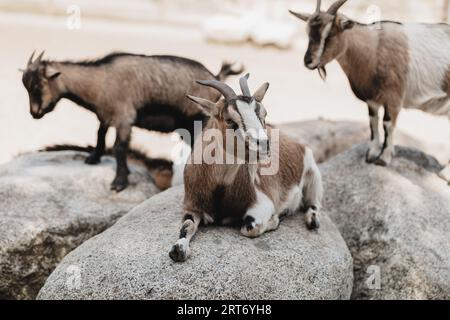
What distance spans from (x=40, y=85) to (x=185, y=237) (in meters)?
2.47

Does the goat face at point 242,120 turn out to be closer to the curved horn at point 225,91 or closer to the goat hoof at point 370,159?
the curved horn at point 225,91

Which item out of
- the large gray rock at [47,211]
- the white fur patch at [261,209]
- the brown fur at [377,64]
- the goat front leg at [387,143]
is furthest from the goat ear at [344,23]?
the large gray rock at [47,211]

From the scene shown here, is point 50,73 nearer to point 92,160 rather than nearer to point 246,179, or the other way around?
point 92,160

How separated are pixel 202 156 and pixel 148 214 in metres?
0.87

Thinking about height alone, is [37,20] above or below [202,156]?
below

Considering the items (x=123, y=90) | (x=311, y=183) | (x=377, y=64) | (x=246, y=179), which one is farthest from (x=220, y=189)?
(x=377, y=64)

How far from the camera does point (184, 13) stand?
82.5 feet

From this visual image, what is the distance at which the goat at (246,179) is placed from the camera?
13.2ft

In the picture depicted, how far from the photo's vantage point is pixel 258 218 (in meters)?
4.55

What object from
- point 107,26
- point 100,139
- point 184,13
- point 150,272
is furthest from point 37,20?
point 150,272

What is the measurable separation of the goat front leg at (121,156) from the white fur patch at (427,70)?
271 cm

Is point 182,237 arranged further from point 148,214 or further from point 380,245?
point 380,245

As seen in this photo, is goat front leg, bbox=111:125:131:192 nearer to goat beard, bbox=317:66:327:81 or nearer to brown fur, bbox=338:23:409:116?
goat beard, bbox=317:66:327:81

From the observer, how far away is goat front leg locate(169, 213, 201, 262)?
4.22 meters
